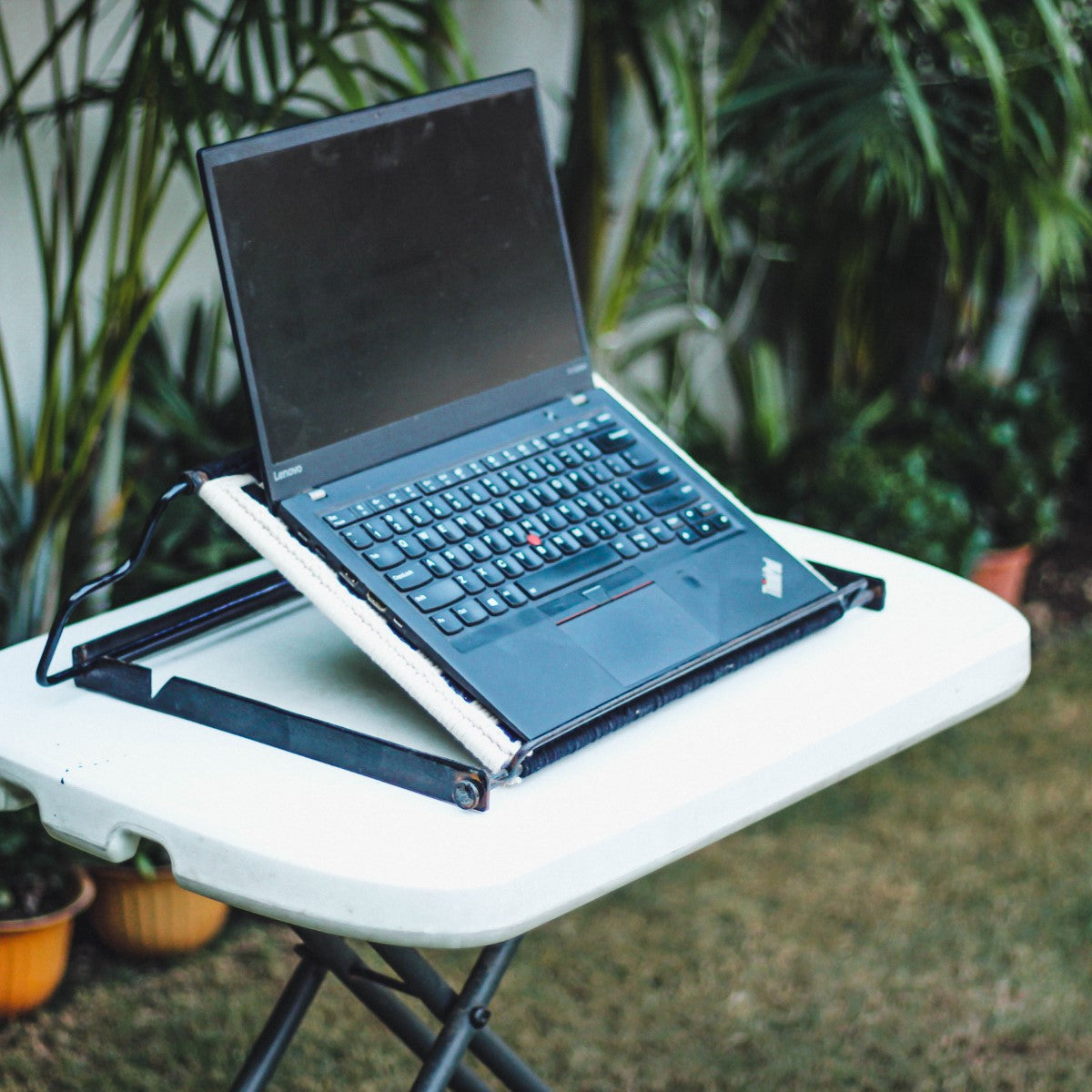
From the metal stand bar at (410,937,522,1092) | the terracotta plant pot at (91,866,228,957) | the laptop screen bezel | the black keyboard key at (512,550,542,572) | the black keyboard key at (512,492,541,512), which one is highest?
the laptop screen bezel

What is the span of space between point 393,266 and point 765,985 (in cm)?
136

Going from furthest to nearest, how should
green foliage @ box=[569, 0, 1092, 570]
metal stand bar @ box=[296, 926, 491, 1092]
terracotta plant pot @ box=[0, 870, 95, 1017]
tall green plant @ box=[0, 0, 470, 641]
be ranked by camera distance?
1. green foliage @ box=[569, 0, 1092, 570]
2. terracotta plant pot @ box=[0, 870, 95, 1017]
3. tall green plant @ box=[0, 0, 470, 641]
4. metal stand bar @ box=[296, 926, 491, 1092]

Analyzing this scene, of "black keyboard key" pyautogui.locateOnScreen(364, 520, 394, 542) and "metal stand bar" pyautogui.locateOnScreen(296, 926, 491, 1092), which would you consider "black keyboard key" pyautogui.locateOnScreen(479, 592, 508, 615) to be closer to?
"black keyboard key" pyautogui.locateOnScreen(364, 520, 394, 542)

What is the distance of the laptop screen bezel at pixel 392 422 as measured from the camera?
902 millimetres

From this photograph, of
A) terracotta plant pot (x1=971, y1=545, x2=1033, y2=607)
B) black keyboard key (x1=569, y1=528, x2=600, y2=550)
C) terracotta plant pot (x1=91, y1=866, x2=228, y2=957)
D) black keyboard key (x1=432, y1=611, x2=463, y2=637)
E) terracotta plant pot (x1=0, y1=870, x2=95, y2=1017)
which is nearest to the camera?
black keyboard key (x1=432, y1=611, x2=463, y2=637)

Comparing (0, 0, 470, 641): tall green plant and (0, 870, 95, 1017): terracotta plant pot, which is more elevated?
(0, 0, 470, 641): tall green plant

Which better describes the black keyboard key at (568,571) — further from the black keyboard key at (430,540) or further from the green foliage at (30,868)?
the green foliage at (30,868)

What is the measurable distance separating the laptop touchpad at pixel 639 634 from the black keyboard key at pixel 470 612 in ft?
0.18

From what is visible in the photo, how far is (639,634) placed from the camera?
95cm

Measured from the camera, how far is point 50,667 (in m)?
1.01

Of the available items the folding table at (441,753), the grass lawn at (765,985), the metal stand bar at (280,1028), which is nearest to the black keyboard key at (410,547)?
the folding table at (441,753)

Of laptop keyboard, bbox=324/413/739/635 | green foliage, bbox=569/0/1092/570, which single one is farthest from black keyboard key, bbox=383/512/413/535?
green foliage, bbox=569/0/1092/570

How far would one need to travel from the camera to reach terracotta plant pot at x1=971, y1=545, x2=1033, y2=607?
2.94 metres

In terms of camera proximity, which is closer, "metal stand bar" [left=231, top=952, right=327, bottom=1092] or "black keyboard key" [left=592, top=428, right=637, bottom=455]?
"black keyboard key" [left=592, top=428, right=637, bottom=455]
